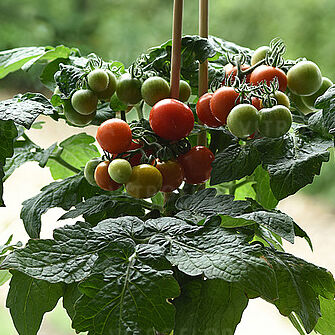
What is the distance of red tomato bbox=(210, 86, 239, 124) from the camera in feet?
1.65

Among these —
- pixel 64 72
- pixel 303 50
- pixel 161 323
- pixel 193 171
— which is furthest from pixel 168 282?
pixel 303 50

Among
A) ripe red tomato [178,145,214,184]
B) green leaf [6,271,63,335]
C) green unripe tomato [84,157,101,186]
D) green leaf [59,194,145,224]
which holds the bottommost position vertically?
green leaf [6,271,63,335]

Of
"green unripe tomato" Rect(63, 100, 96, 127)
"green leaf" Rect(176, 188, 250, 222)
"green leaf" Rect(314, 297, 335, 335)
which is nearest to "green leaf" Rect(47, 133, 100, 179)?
"green unripe tomato" Rect(63, 100, 96, 127)

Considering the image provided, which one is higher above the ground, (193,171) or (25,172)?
(25,172)

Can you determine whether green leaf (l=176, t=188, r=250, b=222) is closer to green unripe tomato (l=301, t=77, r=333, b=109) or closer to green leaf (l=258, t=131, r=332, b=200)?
green leaf (l=258, t=131, r=332, b=200)

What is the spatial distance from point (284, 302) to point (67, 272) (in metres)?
0.17

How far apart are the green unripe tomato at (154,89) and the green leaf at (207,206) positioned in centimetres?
11

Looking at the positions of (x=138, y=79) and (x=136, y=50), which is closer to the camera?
(x=138, y=79)

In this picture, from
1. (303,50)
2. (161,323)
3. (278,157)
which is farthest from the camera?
(303,50)

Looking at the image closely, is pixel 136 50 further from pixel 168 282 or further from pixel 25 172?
pixel 168 282

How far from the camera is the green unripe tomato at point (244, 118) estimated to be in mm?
469

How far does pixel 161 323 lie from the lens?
37cm

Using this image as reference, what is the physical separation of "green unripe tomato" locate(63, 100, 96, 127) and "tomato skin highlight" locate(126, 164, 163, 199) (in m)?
0.10

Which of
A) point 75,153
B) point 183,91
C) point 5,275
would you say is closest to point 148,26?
point 75,153
